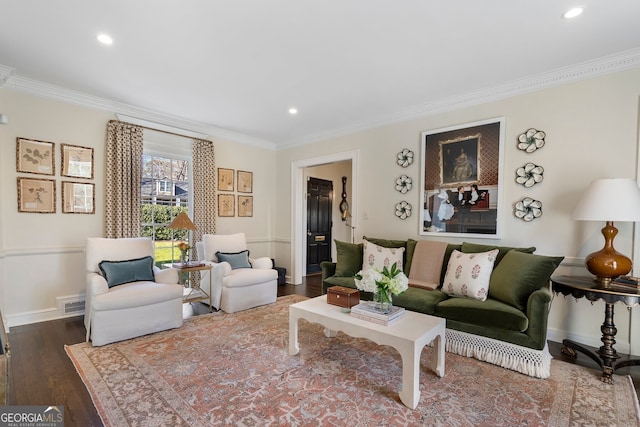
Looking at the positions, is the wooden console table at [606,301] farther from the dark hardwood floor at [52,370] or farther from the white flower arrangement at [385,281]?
the white flower arrangement at [385,281]

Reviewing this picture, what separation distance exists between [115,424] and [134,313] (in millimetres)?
1399

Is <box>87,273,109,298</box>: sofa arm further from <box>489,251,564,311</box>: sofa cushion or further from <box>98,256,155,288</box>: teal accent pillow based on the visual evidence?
<box>489,251,564,311</box>: sofa cushion

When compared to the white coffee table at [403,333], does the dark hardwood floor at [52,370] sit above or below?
below

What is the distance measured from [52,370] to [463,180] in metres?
4.40

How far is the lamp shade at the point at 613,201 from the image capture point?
2338 millimetres

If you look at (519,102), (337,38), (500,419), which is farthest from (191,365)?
(519,102)

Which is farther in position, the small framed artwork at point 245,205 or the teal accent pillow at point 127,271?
the small framed artwork at point 245,205

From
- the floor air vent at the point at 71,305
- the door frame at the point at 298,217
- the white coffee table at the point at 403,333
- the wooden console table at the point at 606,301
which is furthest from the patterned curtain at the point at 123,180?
the wooden console table at the point at 606,301

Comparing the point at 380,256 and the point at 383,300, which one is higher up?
the point at 380,256

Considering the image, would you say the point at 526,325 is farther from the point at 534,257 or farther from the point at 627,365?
the point at 627,365

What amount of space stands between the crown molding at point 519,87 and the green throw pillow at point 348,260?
189cm

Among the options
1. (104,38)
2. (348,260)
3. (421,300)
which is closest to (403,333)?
(421,300)

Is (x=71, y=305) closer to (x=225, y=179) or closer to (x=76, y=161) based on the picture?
(x=76, y=161)

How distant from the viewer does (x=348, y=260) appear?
391 centimetres
